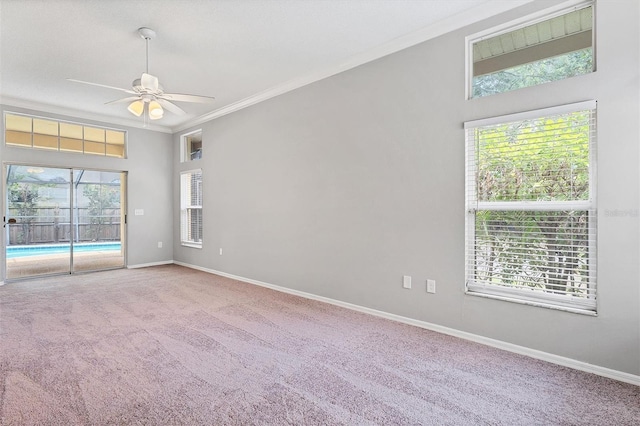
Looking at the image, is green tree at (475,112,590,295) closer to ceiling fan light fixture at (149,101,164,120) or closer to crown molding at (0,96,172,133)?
ceiling fan light fixture at (149,101,164,120)

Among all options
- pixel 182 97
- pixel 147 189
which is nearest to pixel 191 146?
pixel 147 189

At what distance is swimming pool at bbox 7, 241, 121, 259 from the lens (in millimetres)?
5395

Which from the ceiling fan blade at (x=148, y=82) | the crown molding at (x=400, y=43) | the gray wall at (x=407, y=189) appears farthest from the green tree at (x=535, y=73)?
the ceiling fan blade at (x=148, y=82)

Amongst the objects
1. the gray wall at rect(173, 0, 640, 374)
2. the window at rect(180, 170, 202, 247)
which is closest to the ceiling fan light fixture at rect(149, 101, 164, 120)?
the gray wall at rect(173, 0, 640, 374)

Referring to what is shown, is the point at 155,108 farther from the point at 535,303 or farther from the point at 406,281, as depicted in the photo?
the point at 535,303

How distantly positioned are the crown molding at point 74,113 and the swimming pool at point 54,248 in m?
2.30

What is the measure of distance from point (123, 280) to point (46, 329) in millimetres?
2303

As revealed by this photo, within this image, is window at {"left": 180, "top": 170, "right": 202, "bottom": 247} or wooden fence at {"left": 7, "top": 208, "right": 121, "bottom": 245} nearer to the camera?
wooden fence at {"left": 7, "top": 208, "right": 121, "bottom": 245}

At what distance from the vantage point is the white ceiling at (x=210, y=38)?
285cm

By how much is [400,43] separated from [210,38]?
76.9 inches

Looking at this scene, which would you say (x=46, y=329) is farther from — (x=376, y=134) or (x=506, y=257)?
(x=506, y=257)

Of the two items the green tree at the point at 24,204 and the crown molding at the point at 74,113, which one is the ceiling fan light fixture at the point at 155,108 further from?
the green tree at the point at 24,204

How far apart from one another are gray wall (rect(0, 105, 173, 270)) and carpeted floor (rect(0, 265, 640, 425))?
9.84 feet

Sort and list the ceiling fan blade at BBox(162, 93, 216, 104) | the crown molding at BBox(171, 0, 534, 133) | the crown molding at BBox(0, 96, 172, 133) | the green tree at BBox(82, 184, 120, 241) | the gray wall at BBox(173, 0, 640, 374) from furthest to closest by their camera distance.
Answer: the green tree at BBox(82, 184, 120, 241) → the crown molding at BBox(0, 96, 172, 133) → the ceiling fan blade at BBox(162, 93, 216, 104) → the crown molding at BBox(171, 0, 534, 133) → the gray wall at BBox(173, 0, 640, 374)
